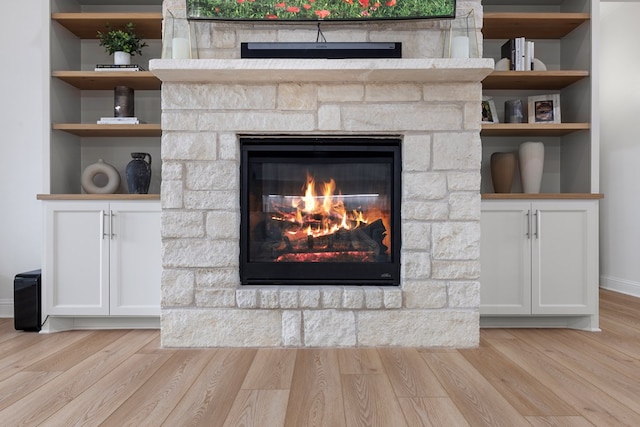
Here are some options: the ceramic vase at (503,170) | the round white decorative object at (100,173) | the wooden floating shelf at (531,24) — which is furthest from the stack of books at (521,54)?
the round white decorative object at (100,173)

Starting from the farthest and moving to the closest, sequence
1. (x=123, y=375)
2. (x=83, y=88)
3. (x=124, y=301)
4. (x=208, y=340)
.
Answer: (x=83, y=88), (x=124, y=301), (x=208, y=340), (x=123, y=375)

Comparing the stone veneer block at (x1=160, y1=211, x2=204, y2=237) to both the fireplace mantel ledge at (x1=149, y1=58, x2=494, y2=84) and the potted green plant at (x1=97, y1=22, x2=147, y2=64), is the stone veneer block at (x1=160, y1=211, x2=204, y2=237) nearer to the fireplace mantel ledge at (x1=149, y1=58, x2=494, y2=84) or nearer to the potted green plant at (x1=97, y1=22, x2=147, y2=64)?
the fireplace mantel ledge at (x1=149, y1=58, x2=494, y2=84)

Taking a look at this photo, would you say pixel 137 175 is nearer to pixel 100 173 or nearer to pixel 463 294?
pixel 100 173

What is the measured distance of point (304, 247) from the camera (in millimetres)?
2508

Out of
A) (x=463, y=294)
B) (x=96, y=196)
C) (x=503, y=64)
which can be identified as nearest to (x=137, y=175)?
(x=96, y=196)

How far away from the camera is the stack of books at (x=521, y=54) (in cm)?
283

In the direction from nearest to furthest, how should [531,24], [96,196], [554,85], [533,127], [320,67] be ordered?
[320,67], [96,196], [533,127], [531,24], [554,85]

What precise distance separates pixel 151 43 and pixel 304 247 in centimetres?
174

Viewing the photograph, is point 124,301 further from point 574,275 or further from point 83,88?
point 574,275

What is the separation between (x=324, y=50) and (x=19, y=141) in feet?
6.93

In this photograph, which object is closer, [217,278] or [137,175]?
[217,278]

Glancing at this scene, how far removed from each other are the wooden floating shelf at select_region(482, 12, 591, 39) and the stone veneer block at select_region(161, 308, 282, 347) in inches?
83.3

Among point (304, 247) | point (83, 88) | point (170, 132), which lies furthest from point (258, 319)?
point (83, 88)

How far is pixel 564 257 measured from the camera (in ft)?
8.95
